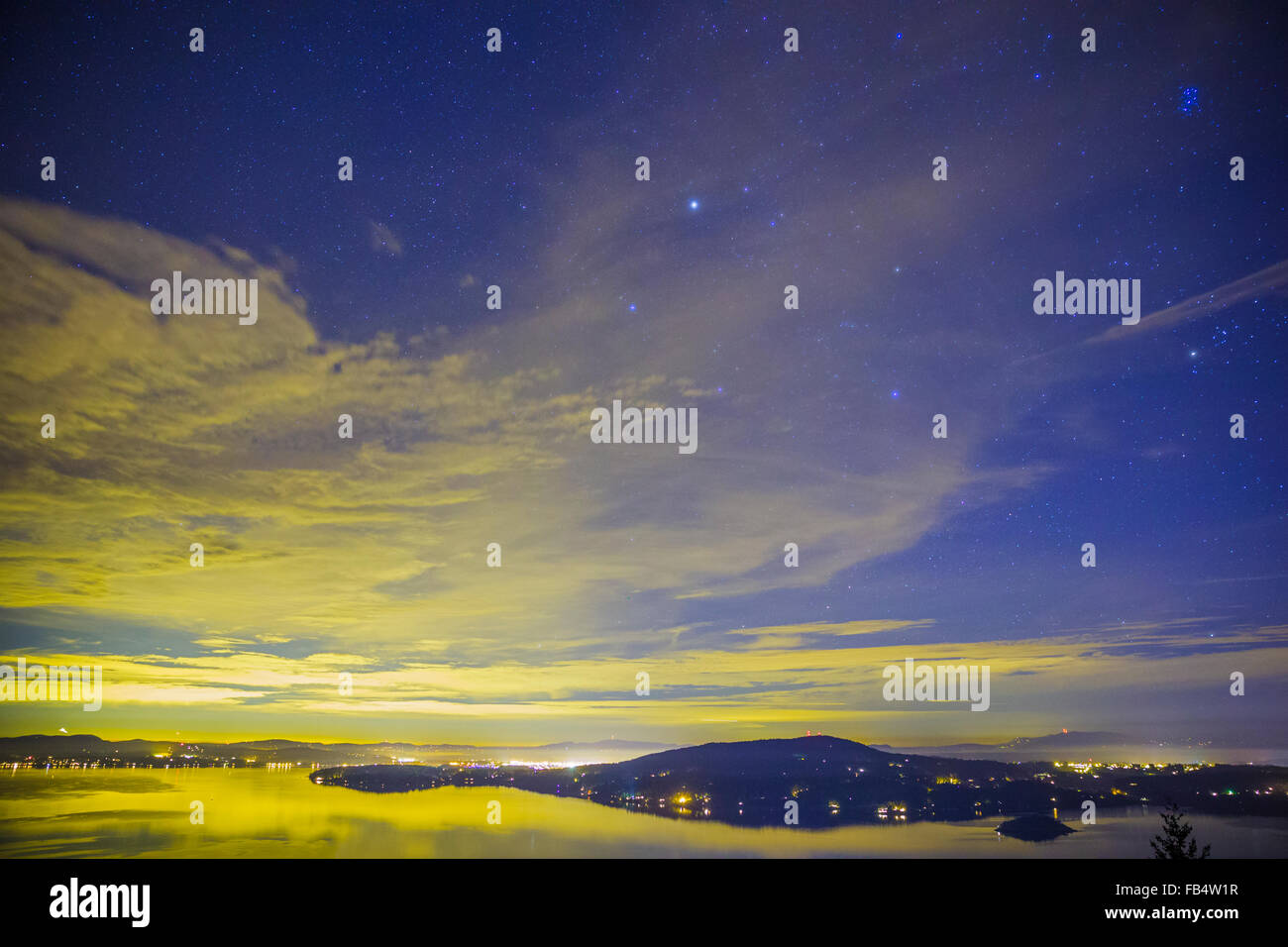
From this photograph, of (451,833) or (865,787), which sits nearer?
(451,833)

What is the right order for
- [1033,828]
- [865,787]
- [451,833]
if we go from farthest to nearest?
1. [865,787]
2. [1033,828]
3. [451,833]

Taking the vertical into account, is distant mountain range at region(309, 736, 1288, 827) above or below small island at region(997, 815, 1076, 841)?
below

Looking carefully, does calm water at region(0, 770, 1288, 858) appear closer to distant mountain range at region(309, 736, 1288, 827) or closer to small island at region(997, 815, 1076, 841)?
small island at region(997, 815, 1076, 841)

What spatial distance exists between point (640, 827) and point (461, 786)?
9880 cm

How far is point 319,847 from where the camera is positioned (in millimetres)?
74062

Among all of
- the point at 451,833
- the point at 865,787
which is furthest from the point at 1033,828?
the point at 451,833

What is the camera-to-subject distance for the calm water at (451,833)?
7819 centimetres

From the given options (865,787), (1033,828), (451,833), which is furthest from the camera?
→ (865,787)

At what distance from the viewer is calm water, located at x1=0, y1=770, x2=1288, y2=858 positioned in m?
78.2

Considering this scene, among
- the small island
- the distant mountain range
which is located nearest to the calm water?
the small island

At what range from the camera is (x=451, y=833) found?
3952 inches

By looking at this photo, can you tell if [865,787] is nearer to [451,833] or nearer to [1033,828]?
[1033,828]
